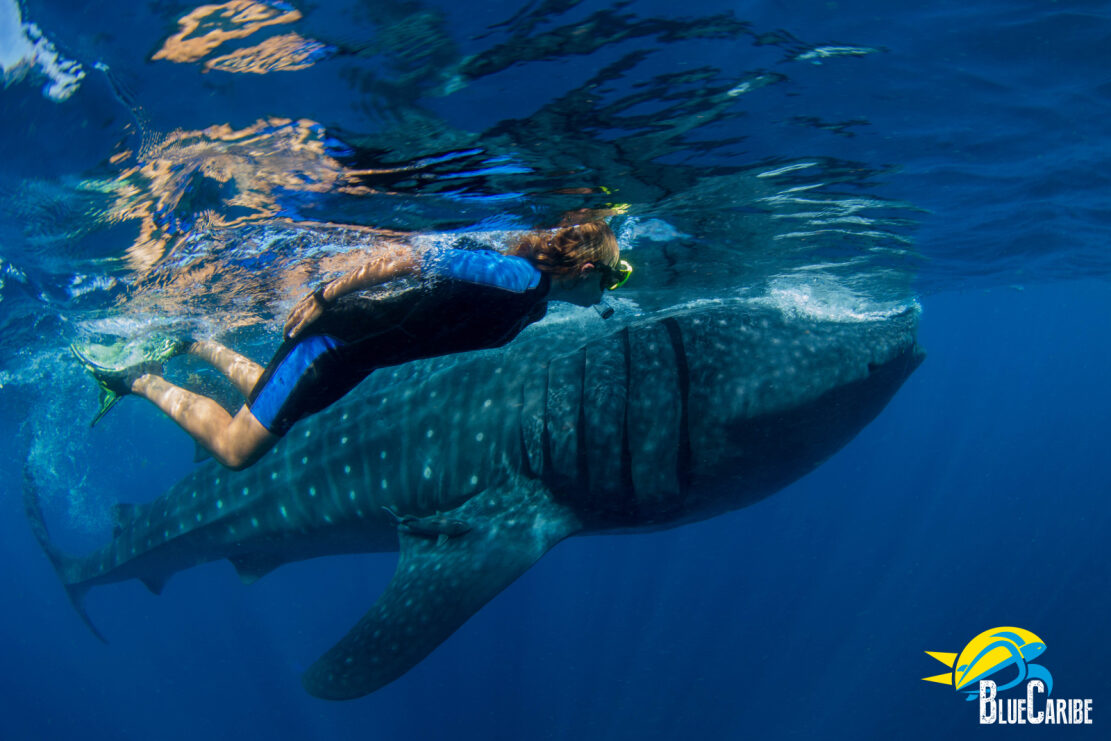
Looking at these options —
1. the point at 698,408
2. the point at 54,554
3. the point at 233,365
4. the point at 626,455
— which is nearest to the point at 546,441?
the point at 626,455

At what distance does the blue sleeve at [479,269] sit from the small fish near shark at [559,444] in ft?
6.04

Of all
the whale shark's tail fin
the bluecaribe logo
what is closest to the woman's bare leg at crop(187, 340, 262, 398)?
the whale shark's tail fin

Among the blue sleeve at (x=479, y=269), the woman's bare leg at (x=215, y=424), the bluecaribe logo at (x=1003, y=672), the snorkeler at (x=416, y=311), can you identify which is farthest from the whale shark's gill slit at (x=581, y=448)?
the bluecaribe logo at (x=1003, y=672)

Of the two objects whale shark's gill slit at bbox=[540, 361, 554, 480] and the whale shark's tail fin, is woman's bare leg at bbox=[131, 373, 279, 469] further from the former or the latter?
the whale shark's tail fin

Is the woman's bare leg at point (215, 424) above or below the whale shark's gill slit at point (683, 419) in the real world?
above

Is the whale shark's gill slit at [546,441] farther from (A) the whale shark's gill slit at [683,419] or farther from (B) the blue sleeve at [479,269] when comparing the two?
(B) the blue sleeve at [479,269]

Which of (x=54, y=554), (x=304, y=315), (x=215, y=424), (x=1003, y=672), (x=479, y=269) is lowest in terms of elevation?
(x=1003, y=672)

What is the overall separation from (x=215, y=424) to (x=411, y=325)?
2714 millimetres

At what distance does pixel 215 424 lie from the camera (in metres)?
4.73

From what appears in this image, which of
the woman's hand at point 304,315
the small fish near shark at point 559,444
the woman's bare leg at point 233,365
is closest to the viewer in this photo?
the woman's hand at point 304,315

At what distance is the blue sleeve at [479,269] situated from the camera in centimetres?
299

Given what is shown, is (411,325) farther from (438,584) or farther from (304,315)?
(438,584)

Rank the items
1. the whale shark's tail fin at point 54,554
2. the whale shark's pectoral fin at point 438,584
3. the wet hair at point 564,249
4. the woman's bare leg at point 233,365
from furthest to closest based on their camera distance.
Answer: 1. the whale shark's tail fin at point 54,554
2. the woman's bare leg at point 233,365
3. the whale shark's pectoral fin at point 438,584
4. the wet hair at point 564,249

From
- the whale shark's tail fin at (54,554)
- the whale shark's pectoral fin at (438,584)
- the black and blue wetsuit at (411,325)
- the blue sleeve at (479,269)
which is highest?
the blue sleeve at (479,269)
